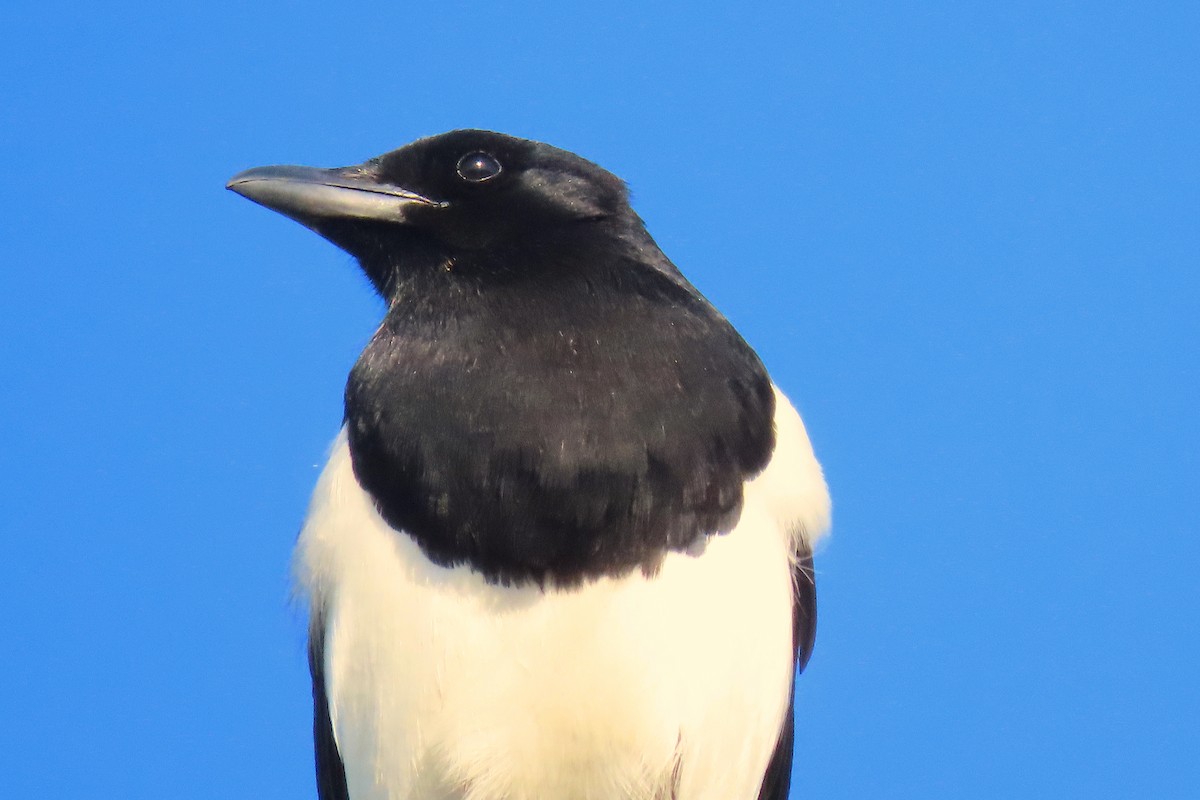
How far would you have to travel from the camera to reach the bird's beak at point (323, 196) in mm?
1542

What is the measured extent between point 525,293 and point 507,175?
17 centimetres

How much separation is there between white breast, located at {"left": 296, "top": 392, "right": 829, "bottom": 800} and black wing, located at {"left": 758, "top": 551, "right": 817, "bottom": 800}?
14 cm

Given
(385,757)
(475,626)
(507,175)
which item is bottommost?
(385,757)

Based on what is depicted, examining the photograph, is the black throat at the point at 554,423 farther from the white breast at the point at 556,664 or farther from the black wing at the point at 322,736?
the black wing at the point at 322,736

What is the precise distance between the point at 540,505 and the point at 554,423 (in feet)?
0.26

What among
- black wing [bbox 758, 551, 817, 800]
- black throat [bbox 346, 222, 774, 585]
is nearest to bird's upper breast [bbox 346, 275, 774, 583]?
black throat [bbox 346, 222, 774, 585]

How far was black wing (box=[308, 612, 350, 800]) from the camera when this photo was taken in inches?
64.8

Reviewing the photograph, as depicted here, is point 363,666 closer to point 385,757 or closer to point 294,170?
point 385,757

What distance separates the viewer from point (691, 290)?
1.52m

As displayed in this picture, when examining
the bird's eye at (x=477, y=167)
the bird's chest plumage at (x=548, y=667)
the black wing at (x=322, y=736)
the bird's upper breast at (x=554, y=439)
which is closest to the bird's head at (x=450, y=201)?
the bird's eye at (x=477, y=167)

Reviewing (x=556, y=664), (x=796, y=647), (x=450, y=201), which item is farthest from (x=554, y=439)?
(x=796, y=647)

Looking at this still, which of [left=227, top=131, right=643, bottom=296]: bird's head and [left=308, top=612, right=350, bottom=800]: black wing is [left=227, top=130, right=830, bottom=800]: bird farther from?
[left=308, top=612, right=350, bottom=800]: black wing

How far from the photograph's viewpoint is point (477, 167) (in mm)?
1541

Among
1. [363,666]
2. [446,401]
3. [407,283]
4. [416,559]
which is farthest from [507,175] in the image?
[363,666]
